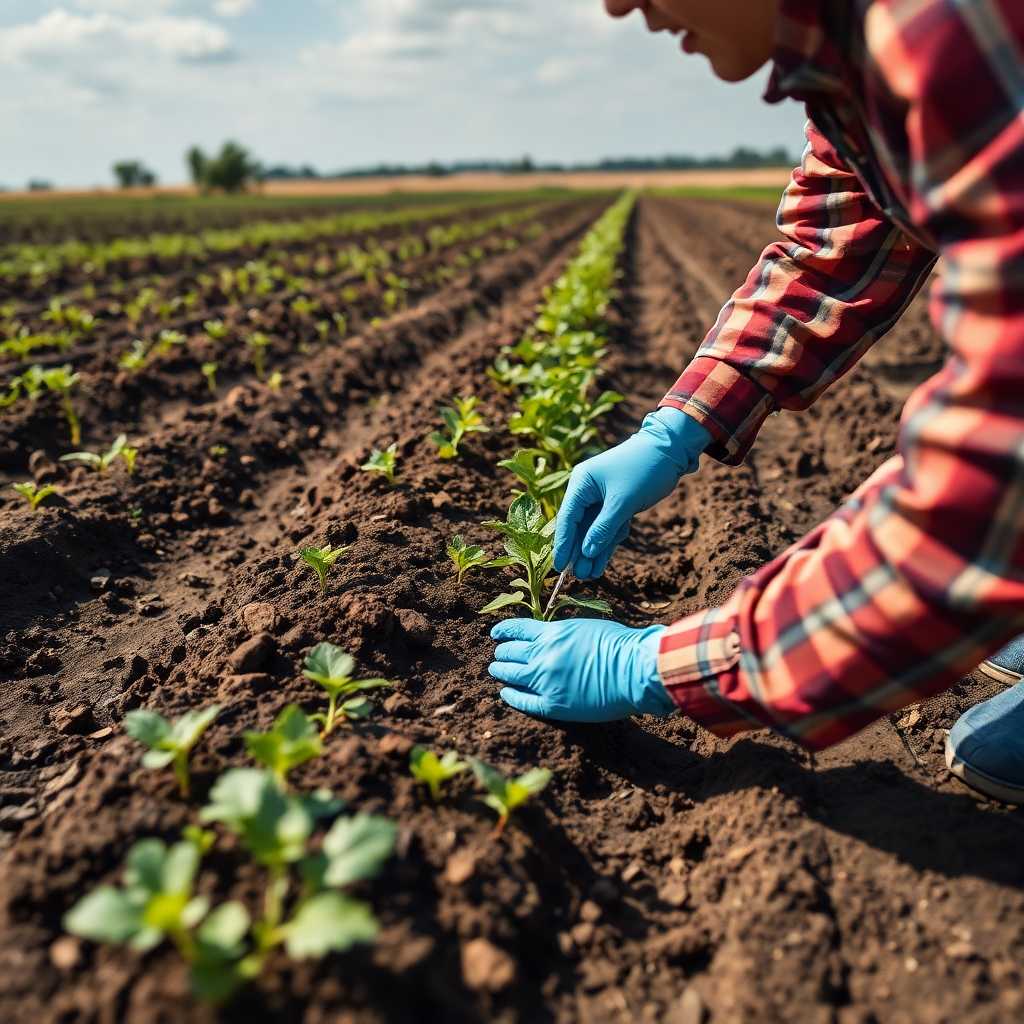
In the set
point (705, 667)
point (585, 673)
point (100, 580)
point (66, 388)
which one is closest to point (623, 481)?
point (585, 673)

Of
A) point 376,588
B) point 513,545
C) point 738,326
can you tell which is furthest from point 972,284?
point 376,588

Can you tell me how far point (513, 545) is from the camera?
282cm

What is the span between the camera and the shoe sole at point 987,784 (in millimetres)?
2221

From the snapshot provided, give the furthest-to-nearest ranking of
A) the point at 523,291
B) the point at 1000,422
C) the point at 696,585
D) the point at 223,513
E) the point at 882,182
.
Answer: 1. the point at 523,291
2. the point at 223,513
3. the point at 696,585
4. the point at 882,182
5. the point at 1000,422

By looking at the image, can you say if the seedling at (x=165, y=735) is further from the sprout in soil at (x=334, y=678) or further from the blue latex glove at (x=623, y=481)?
the blue latex glove at (x=623, y=481)

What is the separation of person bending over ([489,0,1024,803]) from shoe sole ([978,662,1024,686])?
0.48 meters

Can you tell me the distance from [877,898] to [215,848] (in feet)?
4.60

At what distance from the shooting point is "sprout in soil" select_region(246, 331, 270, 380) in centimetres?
671

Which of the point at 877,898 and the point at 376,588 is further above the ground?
the point at 376,588

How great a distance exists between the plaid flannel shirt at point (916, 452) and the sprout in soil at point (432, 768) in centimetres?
53

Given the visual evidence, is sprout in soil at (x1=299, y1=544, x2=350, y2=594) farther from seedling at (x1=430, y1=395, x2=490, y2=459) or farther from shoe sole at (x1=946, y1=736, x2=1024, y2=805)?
shoe sole at (x1=946, y1=736, x2=1024, y2=805)

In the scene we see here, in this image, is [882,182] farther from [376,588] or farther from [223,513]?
[223,513]

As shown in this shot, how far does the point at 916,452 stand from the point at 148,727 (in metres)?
1.58

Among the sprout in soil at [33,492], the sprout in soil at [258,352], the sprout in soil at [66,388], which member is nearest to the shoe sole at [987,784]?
the sprout in soil at [33,492]
